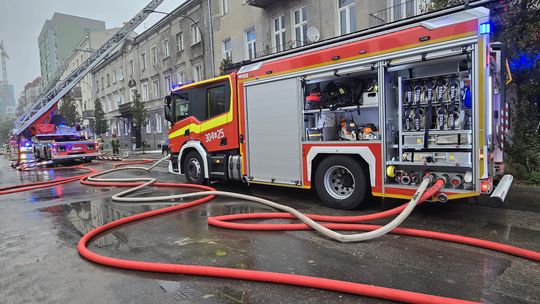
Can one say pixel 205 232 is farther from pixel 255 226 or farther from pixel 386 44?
pixel 386 44

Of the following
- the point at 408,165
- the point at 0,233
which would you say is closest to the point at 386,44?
the point at 408,165

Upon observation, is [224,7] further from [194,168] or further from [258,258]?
[258,258]

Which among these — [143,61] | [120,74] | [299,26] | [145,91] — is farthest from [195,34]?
[120,74]

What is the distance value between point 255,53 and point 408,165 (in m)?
15.6

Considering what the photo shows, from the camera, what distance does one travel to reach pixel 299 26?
16797 millimetres

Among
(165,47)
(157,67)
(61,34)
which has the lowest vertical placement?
(157,67)

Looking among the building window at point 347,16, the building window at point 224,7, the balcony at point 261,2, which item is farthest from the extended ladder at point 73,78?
the building window at point 347,16

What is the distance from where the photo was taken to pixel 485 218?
16.8 ft

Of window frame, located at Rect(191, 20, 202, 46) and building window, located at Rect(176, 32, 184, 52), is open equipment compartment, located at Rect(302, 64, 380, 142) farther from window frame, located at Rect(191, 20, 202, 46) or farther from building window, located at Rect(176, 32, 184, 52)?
building window, located at Rect(176, 32, 184, 52)

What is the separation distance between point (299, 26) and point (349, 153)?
12.6 m

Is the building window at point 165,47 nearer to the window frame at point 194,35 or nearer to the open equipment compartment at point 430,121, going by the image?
the window frame at point 194,35

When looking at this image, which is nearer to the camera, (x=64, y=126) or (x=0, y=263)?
(x=0, y=263)

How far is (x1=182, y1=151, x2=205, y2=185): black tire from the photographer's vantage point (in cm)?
867

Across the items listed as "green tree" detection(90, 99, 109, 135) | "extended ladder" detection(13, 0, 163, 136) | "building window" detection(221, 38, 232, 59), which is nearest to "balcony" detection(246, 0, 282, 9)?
"building window" detection(221, 38, 232, 59)
